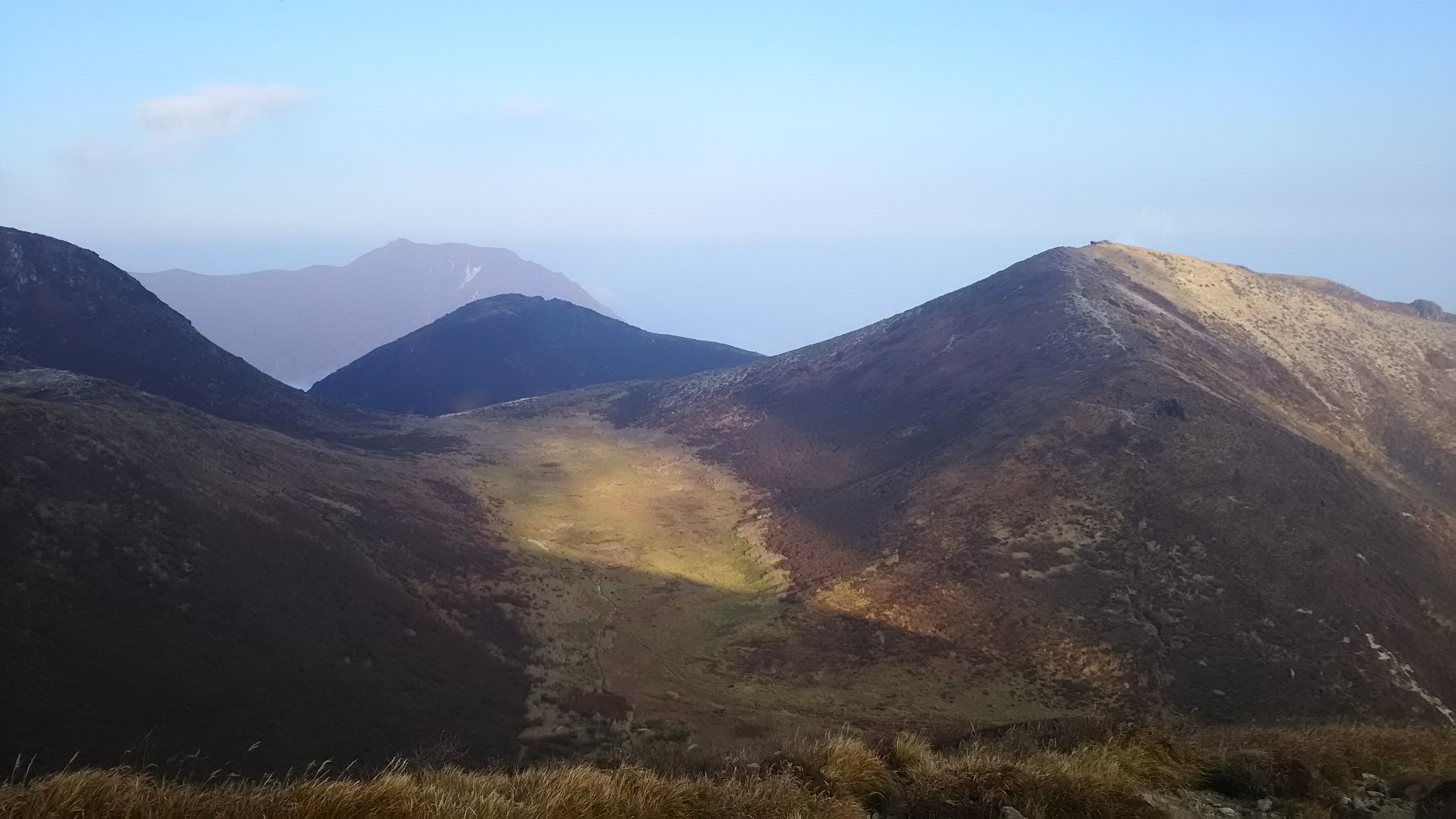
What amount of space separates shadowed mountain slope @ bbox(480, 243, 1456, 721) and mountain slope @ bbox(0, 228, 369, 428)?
22.5 metres

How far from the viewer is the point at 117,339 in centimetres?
4219

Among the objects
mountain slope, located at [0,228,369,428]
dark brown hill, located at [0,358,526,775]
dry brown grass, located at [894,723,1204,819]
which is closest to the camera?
→ dry brown grass, located at [894,723,1204,819]

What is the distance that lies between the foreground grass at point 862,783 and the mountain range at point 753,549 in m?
4.42

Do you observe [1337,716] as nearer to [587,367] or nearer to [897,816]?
[897,816]

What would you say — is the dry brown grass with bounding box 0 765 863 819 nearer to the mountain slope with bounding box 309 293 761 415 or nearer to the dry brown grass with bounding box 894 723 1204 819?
the dry brown grass with bounding box 894 723 1204 819

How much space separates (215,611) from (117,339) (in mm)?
34254

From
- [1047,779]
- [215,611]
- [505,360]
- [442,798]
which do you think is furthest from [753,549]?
[505,360]

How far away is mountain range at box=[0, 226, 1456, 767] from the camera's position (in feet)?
52.2

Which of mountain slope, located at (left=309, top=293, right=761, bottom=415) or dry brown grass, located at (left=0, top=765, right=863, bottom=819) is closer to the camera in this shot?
dry brown grass, located at (left=0, top=765, right=863, bottom=819)

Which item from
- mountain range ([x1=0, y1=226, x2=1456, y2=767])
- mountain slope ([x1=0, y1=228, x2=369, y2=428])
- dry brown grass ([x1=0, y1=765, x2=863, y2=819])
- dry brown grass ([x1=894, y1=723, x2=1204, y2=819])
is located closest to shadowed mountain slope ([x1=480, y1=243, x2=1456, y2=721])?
mountain range ([x1=0, y1=226, x2=1456, y2=767])

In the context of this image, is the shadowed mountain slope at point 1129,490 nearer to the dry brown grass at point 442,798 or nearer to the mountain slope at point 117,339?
the dry brown grass at point 442,798

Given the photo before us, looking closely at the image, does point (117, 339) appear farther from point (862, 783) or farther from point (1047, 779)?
point (1047, 779)

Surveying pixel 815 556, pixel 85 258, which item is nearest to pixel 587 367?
pixel 85 258

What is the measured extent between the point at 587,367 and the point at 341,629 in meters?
65.6
